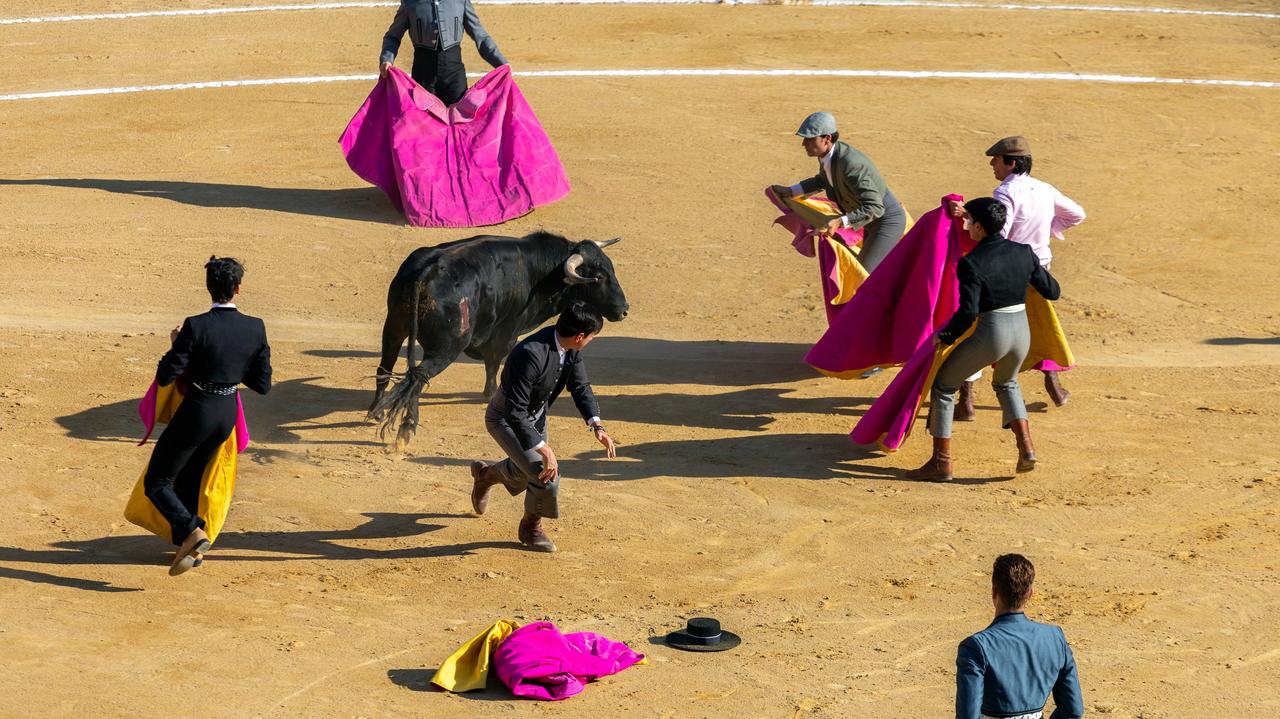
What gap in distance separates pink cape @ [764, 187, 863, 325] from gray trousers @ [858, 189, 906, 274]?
0.47 feet

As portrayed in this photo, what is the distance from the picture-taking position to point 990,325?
926 centimetres

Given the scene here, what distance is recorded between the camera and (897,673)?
7.32 meters

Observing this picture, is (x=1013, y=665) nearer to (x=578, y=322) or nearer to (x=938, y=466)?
(x=578, y=322)

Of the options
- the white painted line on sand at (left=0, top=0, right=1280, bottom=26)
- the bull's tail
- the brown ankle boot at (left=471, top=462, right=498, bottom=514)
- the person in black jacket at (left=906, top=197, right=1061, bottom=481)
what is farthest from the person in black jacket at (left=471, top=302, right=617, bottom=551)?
the white painted line on sand at (left=0, top=0, right=1280, bottom=26)

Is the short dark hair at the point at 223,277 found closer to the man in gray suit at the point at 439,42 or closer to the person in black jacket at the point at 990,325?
the person in black jacket at the point at 990,325

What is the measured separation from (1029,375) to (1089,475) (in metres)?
1.92

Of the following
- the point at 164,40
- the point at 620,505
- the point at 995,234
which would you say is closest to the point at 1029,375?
the point at 995,234

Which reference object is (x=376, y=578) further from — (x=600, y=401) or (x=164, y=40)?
(x=164, y=40)

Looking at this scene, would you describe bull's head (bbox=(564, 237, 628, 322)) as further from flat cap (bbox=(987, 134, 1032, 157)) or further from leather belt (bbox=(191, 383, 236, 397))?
leather belt (bbox=(191, 383, 236, 397))

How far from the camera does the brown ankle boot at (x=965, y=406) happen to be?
35.2 feet

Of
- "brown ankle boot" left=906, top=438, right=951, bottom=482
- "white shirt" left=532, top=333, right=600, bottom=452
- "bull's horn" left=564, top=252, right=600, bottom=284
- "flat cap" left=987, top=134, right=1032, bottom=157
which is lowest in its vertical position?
"brown ankle boot" left=906, top=438, right=951, bottom=482

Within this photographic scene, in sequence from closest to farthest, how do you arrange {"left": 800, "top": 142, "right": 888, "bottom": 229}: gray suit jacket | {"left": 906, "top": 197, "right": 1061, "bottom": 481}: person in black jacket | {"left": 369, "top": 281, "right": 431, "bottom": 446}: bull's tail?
{"left": 906, "top": 197, "right": 1061, "bottom": 481}: person in black jacket → {"left": 369, "top": 281, "right": 431, "bottom": 446}: bull's tail → {"left": 800, "top": 142, "right": 888, "bottom": 229}: gray suit jacket

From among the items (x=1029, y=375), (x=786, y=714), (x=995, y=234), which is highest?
(x=995, y=234)

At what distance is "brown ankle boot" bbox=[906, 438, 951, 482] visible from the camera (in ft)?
31.6
